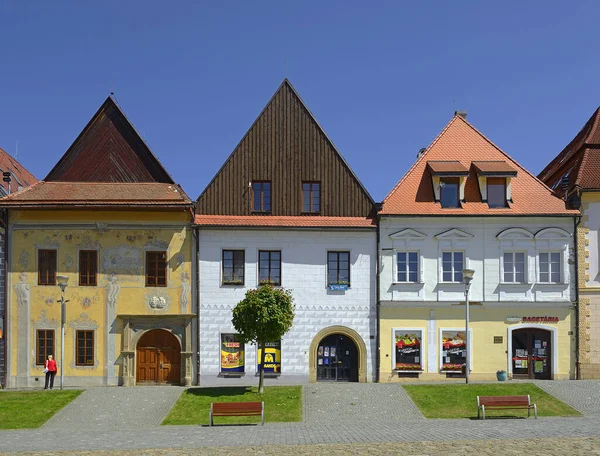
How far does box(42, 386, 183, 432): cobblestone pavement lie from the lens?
1020 inches

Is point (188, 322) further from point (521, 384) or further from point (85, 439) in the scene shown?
point (521, 384)

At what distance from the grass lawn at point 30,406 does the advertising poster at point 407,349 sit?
14003 mm

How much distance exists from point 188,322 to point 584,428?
57.2 ft

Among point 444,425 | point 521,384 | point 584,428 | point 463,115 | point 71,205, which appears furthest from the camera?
point 463,115

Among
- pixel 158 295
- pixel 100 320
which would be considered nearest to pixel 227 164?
pixel 158 295

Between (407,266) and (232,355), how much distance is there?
895cm

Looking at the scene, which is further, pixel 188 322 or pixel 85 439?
pixel 188 322

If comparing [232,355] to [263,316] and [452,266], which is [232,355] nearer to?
[263,316]

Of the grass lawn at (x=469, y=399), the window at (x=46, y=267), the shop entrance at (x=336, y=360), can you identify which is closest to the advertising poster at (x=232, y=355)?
the shop entrance at (x=336, y=360)

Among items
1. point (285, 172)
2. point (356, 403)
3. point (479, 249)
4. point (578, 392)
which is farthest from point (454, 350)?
point (285, 172)

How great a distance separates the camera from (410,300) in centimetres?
3328

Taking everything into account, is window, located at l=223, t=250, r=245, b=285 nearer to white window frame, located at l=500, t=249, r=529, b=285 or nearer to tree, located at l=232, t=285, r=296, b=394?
tree, located at l=232, t=285, r=296, b=394

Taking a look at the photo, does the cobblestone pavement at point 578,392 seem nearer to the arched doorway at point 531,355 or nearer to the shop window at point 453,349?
the arched doorway at point 531,355

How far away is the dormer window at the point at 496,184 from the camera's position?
3391 cm
